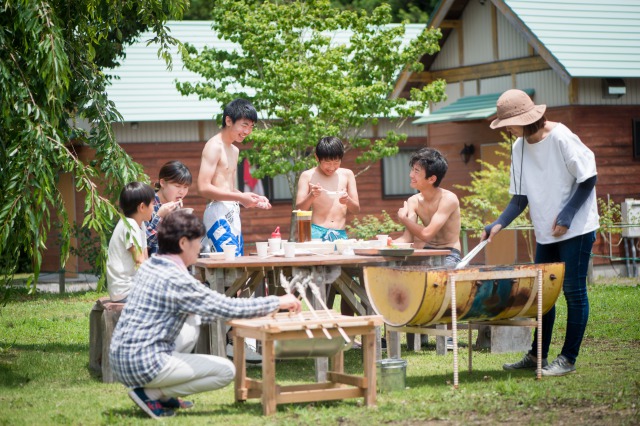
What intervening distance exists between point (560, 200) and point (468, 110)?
39.5 feet

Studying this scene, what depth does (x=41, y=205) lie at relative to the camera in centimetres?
768

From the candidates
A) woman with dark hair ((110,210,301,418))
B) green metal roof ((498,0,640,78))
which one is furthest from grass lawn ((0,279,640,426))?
green metal roof ((498,0,640,78))

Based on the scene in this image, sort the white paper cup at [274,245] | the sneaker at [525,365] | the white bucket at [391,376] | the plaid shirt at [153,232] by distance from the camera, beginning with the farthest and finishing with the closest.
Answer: the plaid shirt at [153,232] < the white paper cup at [274,245] < the sneaker at [525,365] < the white bucket at [391,376]

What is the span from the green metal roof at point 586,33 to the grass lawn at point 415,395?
321 inches

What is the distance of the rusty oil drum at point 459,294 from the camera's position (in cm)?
660

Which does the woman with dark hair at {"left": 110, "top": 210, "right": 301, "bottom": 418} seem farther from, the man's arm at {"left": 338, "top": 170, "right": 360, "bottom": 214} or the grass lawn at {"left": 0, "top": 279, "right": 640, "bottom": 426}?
the man's arm at {"left": 338, "top": 170, "right": 360, "bottom": 214}

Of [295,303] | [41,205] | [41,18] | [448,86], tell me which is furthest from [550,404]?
[448,86]

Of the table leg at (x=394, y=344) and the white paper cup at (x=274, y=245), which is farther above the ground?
the white paper cup at (x=274, y=245)

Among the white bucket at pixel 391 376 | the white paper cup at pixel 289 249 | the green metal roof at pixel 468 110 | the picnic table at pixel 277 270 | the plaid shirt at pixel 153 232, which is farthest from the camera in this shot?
the green metal roof at pixel 468 110

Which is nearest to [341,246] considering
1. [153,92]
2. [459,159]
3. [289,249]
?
[289,249]

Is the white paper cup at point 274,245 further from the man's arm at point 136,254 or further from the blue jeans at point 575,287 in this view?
the blue jeans at point 575,287

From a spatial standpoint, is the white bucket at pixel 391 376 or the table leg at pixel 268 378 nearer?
the table leg at pixel 268 378

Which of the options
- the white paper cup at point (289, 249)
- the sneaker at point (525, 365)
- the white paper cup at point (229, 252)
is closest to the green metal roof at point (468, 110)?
the sneaker at point (525, 365)

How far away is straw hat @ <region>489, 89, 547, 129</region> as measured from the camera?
7227 mm
